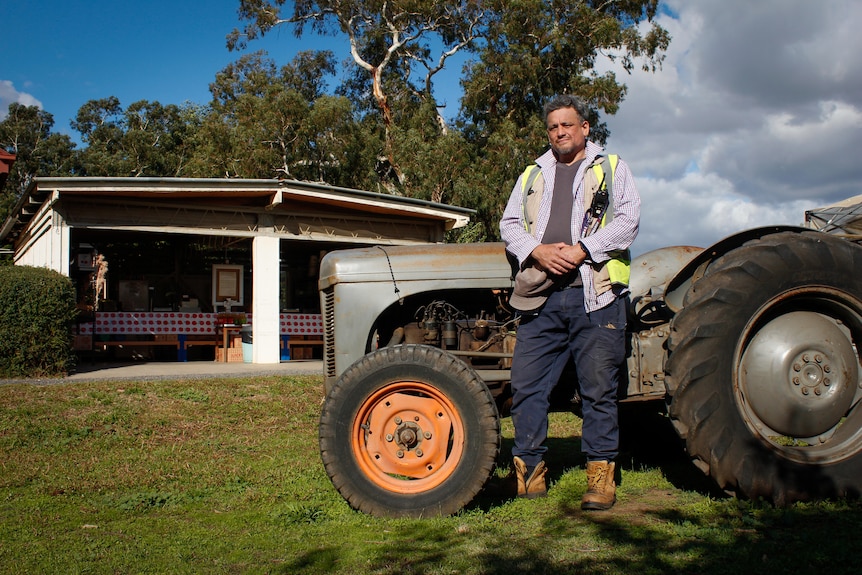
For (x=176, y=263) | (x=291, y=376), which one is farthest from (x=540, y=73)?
(x=291, y=376)

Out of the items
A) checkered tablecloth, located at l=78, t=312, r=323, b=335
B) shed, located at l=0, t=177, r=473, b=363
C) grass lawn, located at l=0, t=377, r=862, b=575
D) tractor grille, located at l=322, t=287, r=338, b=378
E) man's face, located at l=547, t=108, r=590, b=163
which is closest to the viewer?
grass lawn, located at l=0, t=377, r=862, b=575

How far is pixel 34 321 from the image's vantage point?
34.3ft

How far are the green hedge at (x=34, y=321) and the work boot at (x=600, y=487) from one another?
9.25 metres

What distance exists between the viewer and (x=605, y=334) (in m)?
3.79

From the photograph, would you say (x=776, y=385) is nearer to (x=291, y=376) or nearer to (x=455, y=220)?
(x=291, y=376)

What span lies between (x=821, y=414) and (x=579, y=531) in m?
1.48

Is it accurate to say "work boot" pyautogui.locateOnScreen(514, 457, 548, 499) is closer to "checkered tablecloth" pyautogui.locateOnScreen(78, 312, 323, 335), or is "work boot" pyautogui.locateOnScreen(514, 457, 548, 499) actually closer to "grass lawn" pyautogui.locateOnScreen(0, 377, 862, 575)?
"grass lawn" pyautogui.locateOnScreen(0, 377, 862, 575)

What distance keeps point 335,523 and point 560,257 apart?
1809mm

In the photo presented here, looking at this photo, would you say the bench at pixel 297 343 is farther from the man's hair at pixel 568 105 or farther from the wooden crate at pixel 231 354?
the man's hair at pixel 568 105

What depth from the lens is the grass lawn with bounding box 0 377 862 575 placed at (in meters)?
3.05

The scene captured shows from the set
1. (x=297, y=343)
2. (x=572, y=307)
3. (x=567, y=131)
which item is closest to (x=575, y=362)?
(x=572, y=307)

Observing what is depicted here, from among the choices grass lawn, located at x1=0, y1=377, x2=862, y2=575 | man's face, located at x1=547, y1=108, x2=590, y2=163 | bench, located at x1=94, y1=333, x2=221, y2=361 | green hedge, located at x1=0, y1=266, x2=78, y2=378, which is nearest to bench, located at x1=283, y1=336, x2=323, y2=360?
bench, located at x1=94, y1=333, x2=221, y2=361

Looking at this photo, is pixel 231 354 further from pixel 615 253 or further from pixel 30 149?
pixel 30 149

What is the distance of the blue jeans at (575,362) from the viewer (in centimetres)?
380
